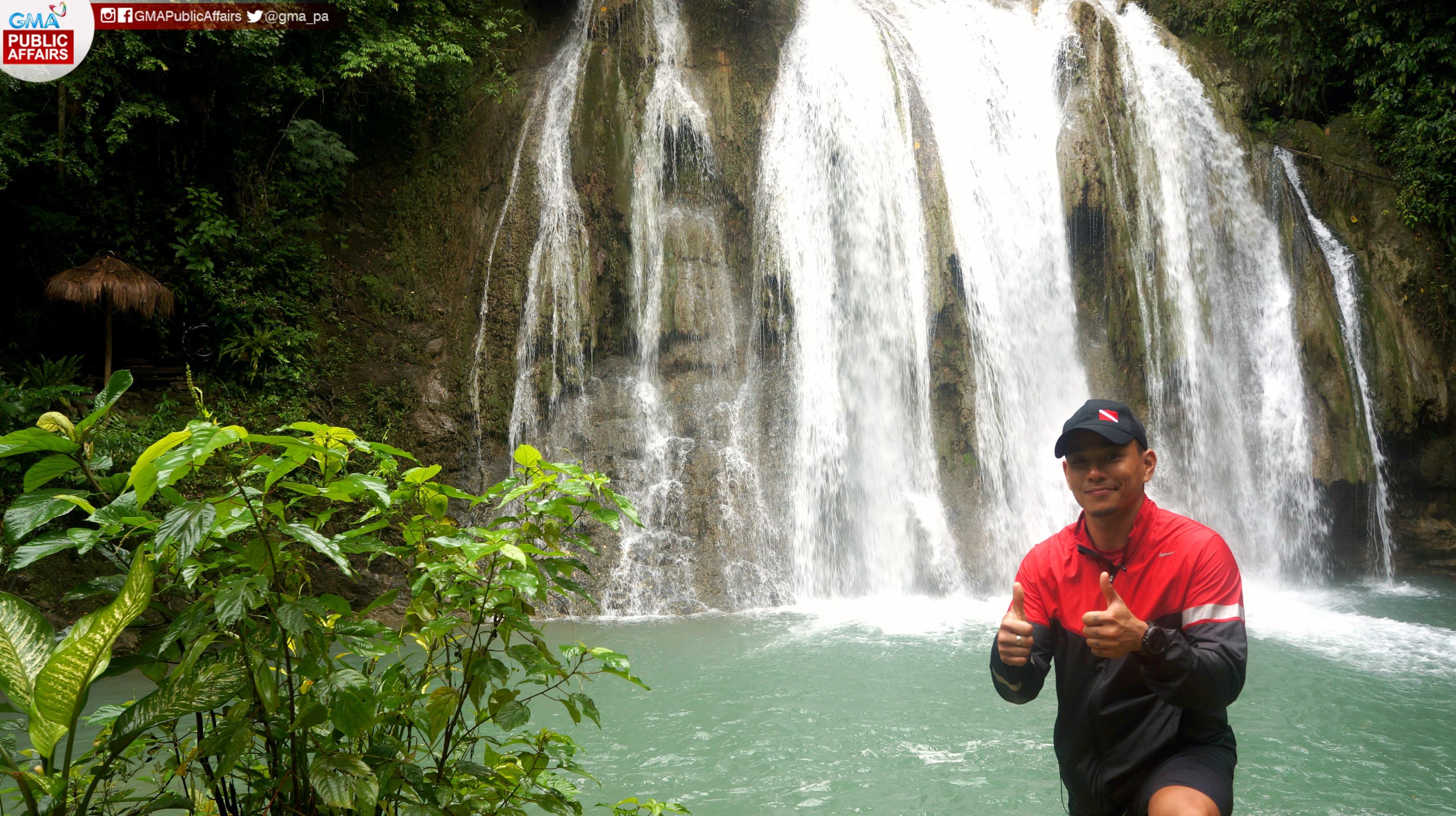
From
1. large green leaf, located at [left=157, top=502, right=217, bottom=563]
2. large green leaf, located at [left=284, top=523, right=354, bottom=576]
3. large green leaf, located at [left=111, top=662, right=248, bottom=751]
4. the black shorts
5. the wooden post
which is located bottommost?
the black shorts

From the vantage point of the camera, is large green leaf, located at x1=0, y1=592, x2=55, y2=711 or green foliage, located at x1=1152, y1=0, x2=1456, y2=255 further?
green foliage, located at x1=1152, y1=0, x2=1456, y2=255

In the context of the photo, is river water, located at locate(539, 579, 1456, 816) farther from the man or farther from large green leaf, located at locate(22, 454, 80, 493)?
large green leaf, located at locate(22, 454, 80, 493)

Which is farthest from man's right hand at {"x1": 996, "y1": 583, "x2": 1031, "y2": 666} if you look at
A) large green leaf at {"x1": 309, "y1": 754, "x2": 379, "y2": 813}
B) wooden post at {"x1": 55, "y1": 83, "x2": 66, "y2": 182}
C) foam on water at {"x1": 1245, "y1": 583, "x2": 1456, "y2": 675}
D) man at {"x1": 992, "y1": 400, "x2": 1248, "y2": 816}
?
wooden post at {"x1": 55, "y1": 83, "x2": 66, "y2": 182}

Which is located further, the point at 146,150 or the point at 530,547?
the point at 146,150

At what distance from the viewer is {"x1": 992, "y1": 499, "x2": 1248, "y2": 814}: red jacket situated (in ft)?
6.29

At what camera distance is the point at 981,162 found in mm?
12570

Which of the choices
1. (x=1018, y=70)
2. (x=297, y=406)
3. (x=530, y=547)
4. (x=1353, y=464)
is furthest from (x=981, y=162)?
(x=530, y=547)

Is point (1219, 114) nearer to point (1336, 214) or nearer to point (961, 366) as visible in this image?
point (1336, 214)

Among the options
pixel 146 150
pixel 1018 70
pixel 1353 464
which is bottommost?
pixel 1353 464

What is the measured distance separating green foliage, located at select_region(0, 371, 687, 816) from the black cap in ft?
4.30

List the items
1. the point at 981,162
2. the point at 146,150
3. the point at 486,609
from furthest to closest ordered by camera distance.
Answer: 1. the point at 981,162
2. the point at 146,150
3. the point at 486,609

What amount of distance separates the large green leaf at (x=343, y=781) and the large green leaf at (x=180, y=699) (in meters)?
0.19

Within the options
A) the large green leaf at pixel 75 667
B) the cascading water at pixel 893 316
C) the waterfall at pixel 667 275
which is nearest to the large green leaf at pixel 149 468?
the large green leaf at pixel 75 667

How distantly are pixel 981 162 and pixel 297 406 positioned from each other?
1053 centimetres
